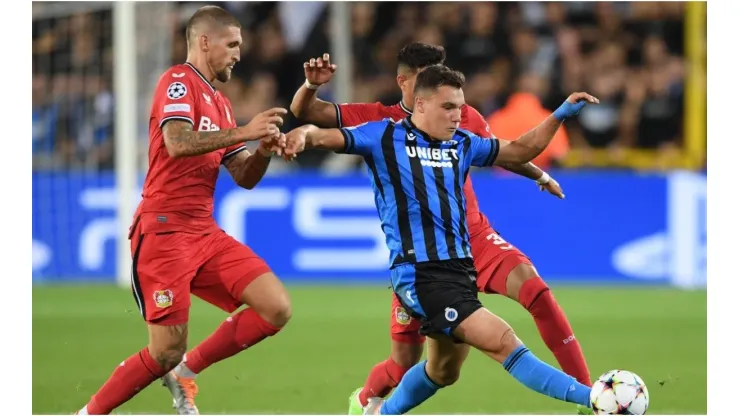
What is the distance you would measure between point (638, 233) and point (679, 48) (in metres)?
3.75

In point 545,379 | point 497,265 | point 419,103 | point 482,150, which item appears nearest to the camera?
point 545,379

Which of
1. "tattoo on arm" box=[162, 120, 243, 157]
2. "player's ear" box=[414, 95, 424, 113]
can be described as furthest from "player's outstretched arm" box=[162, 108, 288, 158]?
"player's ear" box=[414, 95, 424, 113]

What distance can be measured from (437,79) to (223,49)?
45.6 inches

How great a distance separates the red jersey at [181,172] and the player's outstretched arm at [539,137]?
1463 millimetres

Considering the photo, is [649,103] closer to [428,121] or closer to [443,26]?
[443,26]

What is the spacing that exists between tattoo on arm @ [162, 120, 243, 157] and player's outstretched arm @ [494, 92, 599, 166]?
4.46 feet

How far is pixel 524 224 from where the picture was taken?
14484mm

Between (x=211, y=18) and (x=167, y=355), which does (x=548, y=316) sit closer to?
(x=167, y=355)

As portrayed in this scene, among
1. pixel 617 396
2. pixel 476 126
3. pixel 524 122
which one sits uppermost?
pixel 524 122

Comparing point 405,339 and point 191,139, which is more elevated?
point 191,139

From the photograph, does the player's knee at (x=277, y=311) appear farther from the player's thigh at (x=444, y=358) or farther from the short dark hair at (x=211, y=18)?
the short dark hair at (x=211, y=18)

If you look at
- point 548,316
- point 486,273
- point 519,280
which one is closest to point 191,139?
point 486,273

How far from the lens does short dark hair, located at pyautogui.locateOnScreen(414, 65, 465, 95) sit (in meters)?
5.81

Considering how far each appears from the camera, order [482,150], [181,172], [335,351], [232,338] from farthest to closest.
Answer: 1. [335,351]
2. [232,338]
3. [181,172]
4. [482,150]
